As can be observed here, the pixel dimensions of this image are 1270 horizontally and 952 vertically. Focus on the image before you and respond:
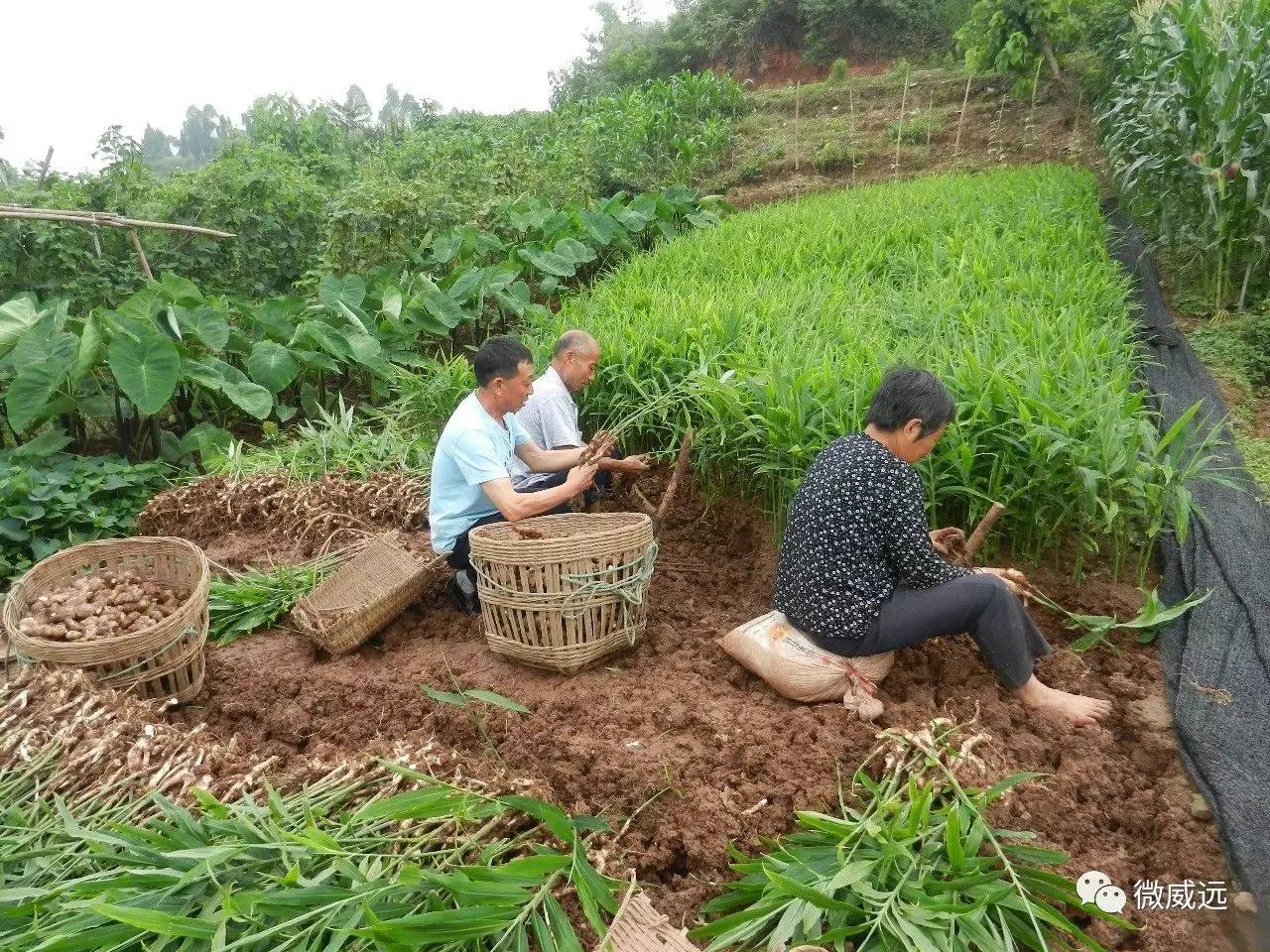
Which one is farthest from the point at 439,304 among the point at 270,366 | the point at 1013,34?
the point at 1013,34

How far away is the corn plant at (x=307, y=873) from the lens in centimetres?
169

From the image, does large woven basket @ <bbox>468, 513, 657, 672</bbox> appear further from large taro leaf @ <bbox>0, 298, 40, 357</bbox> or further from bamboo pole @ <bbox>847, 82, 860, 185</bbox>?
bamboo pole @ <bbox>847, 82, 860, 185</bbox>

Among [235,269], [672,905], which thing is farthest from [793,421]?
[235,269]

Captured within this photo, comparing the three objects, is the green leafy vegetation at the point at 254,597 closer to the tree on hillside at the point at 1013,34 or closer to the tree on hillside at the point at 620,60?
the tree on hillside at the point at 1013,34

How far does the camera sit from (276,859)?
6.28 feet

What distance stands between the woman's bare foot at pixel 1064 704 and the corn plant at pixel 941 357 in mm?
590

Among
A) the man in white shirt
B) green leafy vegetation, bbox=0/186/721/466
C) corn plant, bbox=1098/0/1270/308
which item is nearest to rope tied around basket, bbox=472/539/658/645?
the man in white shirt

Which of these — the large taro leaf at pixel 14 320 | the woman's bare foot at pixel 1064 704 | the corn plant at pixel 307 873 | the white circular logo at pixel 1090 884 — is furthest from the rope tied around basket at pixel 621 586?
the large taro leaf at pixel 14 320

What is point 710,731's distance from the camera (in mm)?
2484

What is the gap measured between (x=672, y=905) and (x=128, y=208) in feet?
23.7

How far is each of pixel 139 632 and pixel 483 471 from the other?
119 centimetres

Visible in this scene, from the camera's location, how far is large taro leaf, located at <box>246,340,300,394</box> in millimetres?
5367

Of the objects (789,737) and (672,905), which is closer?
(672,905)

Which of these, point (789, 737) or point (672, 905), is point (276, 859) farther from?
point (789, 737)
